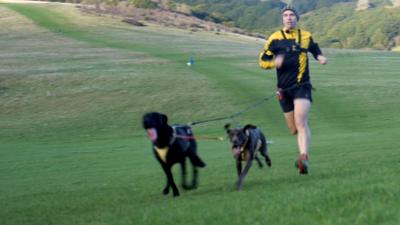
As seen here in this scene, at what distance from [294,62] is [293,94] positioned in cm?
42

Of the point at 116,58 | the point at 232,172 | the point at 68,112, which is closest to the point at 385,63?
the point at 116,58

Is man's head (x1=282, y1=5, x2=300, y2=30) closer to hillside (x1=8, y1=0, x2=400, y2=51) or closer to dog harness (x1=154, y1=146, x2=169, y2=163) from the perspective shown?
dog harness (x1=154, y1=146, x2=169, y2=163)

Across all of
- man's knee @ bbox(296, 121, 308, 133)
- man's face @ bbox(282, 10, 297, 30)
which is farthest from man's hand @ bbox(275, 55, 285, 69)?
man's knee @ bbox(296, 121, 308, 133)

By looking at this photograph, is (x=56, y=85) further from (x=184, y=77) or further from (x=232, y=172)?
(x=232, y=172)

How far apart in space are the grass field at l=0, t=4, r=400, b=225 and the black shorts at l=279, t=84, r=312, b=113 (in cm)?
99

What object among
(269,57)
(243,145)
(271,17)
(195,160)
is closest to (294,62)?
(269,57)

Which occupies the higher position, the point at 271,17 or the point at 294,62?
the point at 294,62

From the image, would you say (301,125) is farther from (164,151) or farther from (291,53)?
(164,151)

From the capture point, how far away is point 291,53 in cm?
939

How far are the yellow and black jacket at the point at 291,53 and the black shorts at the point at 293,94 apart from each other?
74 millimetres

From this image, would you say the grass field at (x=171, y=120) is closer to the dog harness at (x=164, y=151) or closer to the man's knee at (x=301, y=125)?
the dog harness at (x=164, y=151)

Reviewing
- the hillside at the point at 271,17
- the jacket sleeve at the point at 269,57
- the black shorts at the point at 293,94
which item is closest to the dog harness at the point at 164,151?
the jacket sleeve at the point at 269,57

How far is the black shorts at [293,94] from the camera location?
9.53m

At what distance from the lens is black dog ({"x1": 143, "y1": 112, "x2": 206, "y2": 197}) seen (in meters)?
8.47
